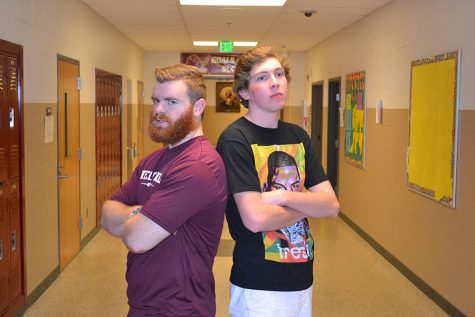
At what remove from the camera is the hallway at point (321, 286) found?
4059 millimetres

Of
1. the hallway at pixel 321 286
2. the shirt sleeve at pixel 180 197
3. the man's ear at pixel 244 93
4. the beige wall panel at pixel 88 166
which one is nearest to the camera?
the shirt sleeve at pixel 180 197

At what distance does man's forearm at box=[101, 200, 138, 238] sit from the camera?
67.6 inches

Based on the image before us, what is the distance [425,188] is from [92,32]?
3958 millimetres

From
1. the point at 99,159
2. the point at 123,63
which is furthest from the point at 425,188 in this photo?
the point at 123,63

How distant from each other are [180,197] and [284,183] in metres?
0.42

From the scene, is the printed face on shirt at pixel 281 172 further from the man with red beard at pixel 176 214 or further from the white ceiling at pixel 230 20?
the white ceiling at pixel 230 20

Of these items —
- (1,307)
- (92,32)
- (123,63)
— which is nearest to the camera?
(1,307)

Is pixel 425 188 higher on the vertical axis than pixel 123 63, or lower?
lower

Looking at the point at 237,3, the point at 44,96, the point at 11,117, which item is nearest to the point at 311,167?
the point at 11,117

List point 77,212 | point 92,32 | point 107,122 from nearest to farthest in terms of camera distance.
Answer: point 77,212
point 92,32
point 107,122

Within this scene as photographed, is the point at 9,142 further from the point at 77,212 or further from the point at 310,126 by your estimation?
the point at 310,126

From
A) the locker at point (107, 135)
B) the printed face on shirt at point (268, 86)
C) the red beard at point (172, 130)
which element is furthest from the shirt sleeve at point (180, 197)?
the locker at point (107, 135)

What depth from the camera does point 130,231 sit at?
5.28 feet

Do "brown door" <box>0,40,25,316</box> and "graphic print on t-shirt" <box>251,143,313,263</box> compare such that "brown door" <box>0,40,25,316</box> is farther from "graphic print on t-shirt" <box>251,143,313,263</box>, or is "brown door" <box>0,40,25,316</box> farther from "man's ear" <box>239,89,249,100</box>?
"graphic print on t-shirt" <box>251,143,313,263</box>
